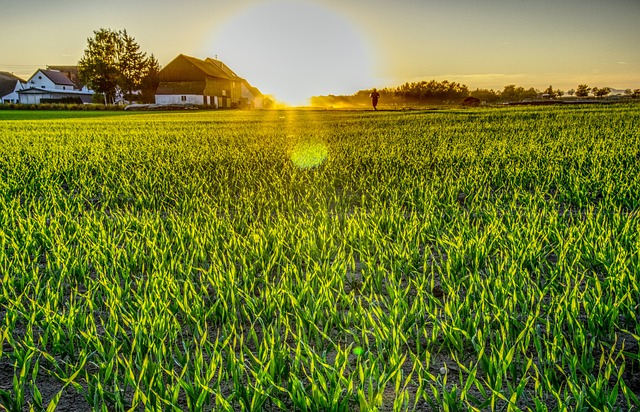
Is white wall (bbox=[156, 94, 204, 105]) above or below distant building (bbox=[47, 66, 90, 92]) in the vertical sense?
below

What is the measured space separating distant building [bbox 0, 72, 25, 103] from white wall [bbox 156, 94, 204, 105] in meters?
43.9

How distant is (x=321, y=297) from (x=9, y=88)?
373ft

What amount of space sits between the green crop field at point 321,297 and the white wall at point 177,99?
209 ft

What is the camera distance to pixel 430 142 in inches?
382

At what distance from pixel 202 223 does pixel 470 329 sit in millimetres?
2417

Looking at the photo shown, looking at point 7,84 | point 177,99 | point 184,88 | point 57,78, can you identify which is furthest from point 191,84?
point 7,84

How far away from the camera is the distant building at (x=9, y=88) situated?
96.1 m

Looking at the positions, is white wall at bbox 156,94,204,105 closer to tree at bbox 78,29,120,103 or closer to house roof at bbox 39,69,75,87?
tree at bbox 78,29,120,103

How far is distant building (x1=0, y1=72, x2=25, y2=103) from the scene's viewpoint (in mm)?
96050

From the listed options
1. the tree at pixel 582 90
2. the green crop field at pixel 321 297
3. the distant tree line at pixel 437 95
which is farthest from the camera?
the tree at pixel 582 90

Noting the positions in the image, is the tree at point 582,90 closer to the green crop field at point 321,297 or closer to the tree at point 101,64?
the tree at point 101,64

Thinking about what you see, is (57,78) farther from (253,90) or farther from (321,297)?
(321,297)

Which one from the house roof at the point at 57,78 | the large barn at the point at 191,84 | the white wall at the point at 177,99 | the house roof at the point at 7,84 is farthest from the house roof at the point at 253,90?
the house roof at the point at 7,84

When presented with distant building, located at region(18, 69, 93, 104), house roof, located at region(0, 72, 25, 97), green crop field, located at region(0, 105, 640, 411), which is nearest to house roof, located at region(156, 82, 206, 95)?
distant building, located at region(18, 69, 93, 104)
